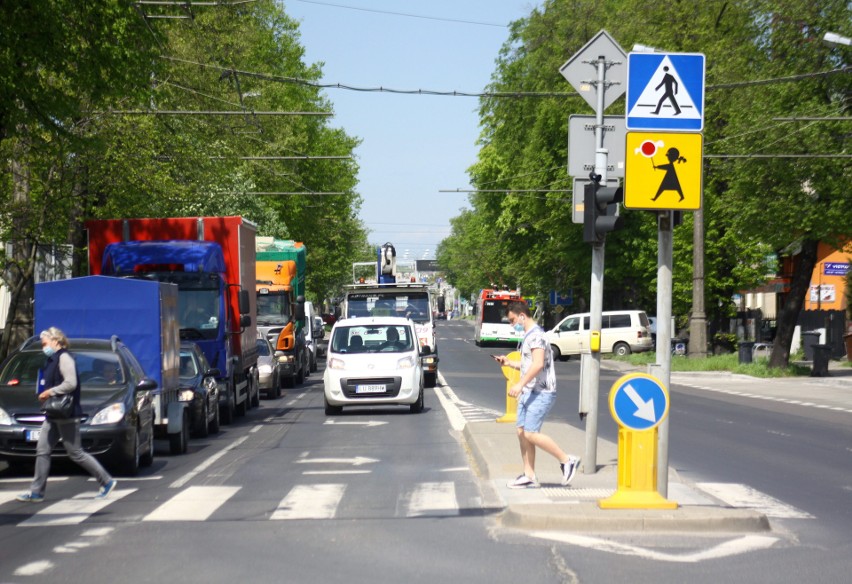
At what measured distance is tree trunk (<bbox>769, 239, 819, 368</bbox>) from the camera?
121 ft

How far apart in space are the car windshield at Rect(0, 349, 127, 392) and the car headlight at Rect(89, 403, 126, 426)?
676mm

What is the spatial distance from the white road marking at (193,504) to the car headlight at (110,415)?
5.48 feet

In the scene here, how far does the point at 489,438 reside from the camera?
1639 centimetres

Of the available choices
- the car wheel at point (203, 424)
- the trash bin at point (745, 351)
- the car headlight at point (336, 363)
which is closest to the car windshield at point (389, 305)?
the car headlight at point (336, 363)

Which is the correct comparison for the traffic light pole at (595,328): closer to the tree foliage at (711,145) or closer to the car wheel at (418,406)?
the car wheel at (418,406)

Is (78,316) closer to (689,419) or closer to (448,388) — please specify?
(689,419)

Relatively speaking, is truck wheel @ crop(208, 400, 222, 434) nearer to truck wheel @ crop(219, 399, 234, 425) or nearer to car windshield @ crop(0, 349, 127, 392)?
truck wheel @ crop(219, 399, 234, 425)

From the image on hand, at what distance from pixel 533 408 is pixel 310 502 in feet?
7.13

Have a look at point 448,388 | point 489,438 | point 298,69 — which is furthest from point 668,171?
point 298,69

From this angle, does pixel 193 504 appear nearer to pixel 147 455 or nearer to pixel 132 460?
pixel 132 460

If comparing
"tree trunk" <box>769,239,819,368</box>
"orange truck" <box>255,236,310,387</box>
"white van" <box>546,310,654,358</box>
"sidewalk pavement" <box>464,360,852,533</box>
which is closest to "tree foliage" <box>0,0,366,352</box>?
"orange truck" <box>255,236,310,387</box>

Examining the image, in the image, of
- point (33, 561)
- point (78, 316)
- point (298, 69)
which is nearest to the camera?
point (33, 561)

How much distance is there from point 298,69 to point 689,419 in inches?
1800

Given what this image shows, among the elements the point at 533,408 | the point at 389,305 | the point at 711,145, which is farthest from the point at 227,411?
the point at 711,145
